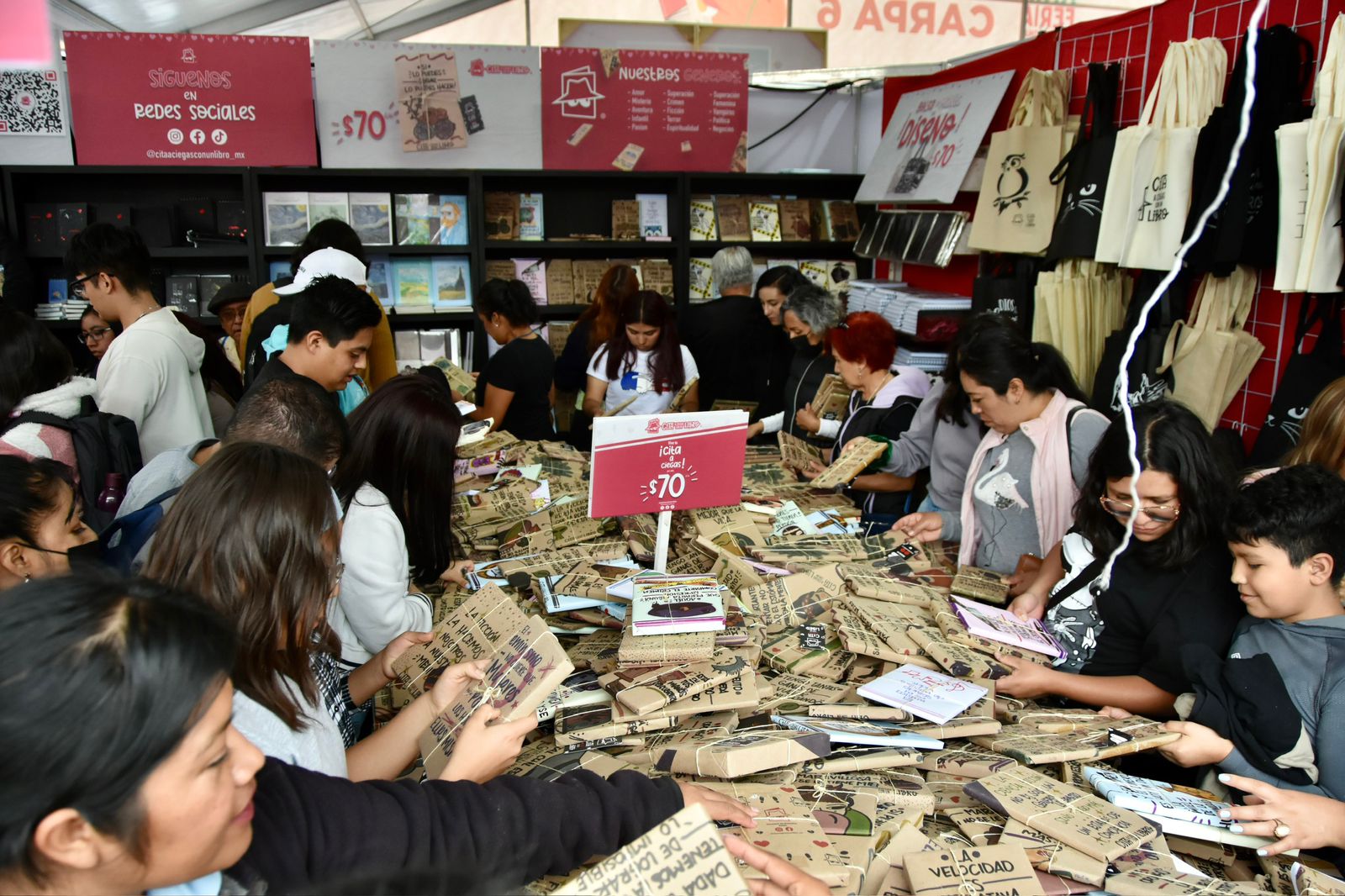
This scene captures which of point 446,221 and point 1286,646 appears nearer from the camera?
point 1286,646

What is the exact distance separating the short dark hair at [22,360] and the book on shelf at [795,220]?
4895 mm

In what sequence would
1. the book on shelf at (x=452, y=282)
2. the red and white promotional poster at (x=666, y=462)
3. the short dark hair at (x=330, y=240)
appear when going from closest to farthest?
the red and white promotional poster at (x=666, y=462) < the short dark hair at (x=330, y=240) < the book on shelf at (x=452, y=282)

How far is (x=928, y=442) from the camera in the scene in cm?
369

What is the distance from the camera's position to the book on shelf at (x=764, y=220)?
22.0 feet

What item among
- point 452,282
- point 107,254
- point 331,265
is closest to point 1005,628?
point 331,265

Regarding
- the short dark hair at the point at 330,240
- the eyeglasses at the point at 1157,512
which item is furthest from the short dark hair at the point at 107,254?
the eyeglasses at the point at 1157,512

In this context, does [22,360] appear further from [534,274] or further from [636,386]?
[534,274]

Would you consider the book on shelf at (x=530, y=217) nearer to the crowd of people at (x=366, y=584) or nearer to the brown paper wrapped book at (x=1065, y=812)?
the crowd of people at (x=366, y=584)

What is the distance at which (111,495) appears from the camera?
8.43ft

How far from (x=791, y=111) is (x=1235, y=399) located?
4.20 metres

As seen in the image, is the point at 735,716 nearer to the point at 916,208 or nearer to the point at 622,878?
the point at 622,878

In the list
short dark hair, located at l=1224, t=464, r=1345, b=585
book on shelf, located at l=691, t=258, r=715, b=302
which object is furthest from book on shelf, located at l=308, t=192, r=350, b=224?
short dark hair, located at l=1224, t=464, r=1345, b=585

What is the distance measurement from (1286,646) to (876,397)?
7.03ft

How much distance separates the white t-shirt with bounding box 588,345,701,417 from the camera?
190 inches
